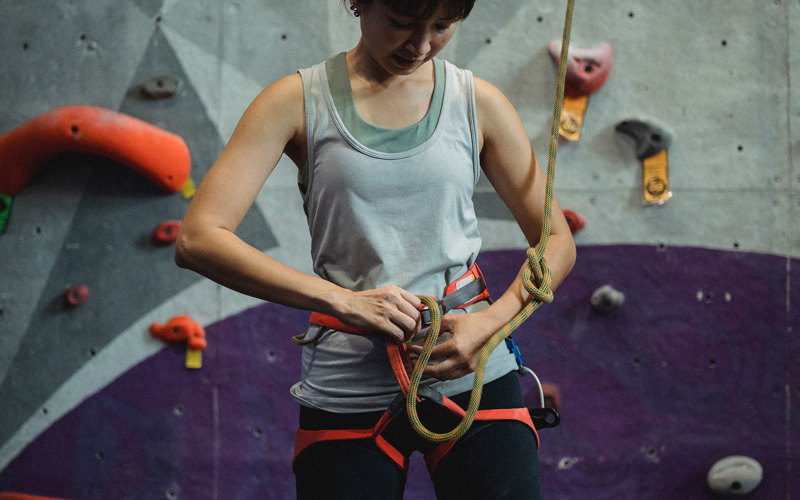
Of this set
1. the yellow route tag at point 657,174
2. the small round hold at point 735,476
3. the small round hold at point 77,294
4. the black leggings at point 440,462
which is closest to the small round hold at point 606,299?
the yellow route tag at point 657,174

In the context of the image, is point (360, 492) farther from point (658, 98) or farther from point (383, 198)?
point (658, 98)

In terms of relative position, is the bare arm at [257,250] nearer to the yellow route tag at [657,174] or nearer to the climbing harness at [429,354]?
the climbing harness at [429,354]

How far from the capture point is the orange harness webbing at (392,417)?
0.91 m

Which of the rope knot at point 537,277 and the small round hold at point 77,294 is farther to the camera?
the small round hold at point 77,294

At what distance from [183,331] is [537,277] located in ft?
4.96

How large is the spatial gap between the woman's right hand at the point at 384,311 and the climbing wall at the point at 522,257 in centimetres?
137

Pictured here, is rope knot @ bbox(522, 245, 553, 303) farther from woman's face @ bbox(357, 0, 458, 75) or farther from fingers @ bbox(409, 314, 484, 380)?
woman's face @ bbox(357, 0, 458, 75)

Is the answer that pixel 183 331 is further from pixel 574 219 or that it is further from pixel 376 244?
pixel 376 244

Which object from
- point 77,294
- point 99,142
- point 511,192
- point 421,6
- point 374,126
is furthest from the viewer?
point 77,294

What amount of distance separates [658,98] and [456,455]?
5.48ft

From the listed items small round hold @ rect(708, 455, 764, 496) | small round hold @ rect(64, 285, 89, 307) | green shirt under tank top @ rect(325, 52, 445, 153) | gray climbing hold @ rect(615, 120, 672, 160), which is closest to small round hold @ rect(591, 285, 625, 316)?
gray climbing hold @ rect(615, 120, 672, 160)

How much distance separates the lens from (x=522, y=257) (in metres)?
A: 2.23

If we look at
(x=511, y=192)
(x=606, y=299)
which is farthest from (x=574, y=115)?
(x=511, y=192)

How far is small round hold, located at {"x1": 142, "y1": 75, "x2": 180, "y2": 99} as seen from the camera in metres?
2.19
